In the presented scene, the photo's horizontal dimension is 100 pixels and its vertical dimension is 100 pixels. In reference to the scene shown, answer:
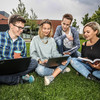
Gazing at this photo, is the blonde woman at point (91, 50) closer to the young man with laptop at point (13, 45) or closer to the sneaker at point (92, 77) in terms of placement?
the sneaker at point (92, 77)

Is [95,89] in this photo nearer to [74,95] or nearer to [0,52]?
[74,95]

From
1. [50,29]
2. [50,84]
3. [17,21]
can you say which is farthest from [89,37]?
[17,21]

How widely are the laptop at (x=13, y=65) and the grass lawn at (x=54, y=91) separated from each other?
12.9 inches

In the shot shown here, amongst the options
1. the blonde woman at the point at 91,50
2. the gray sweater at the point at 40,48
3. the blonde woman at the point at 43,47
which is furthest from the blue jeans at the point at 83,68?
the gray sweater at the point at 40,48

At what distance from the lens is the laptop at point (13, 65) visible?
1.96 m

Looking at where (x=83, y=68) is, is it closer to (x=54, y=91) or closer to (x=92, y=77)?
(x=92, y=77)

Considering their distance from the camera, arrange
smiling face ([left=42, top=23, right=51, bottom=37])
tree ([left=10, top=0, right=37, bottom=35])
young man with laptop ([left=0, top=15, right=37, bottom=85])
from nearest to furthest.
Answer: young man with laptop ([left=0, top=15, right=37, bottom=85]) → smiling face ([left=42, top=23, right=51, bottom=37]) → tree ([left=10, top=0, right=37, bottom=35])

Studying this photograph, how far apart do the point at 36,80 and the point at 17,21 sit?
4.42 ft

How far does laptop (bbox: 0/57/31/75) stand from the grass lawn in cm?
33

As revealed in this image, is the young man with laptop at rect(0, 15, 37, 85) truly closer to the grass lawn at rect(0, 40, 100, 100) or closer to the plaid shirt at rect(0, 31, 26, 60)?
the plaid shirt at rect(0, 31, 26, 60)

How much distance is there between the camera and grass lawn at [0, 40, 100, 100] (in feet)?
6.53

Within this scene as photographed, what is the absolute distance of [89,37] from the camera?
2.84 metres

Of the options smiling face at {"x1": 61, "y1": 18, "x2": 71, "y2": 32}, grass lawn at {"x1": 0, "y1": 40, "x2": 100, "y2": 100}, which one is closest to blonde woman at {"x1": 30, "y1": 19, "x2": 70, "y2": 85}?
grass lawn at {"x1": 0, "y1": 40, "x2": 100, "y2": 100}

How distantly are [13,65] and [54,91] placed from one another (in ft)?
2.82
